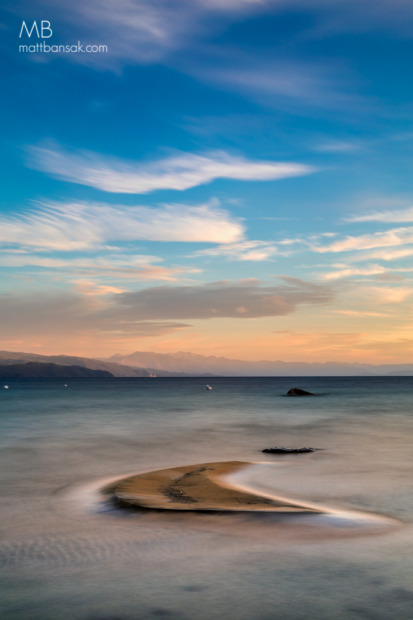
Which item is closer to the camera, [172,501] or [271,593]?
[271,593]

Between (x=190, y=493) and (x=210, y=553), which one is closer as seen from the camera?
(x=210, y=553)

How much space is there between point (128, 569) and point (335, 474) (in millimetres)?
12290

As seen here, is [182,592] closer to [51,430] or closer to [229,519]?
[229,519]

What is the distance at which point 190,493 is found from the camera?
50.1 ft

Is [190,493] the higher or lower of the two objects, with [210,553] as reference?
lower

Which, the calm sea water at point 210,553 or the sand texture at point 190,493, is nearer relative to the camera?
the calm sea water at point 210,553

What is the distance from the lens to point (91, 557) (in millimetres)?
9750

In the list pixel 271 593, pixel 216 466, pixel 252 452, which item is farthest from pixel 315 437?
pixel 271 593

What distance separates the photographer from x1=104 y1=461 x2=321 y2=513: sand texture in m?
13.4

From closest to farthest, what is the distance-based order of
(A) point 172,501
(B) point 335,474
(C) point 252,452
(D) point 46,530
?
(D) point 46,530 → (A) point 172,501 → (B) point 335,474 → (C) point 252,452

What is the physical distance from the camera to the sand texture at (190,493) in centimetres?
1341

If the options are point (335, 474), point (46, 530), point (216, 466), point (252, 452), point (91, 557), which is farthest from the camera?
point (252, 452)

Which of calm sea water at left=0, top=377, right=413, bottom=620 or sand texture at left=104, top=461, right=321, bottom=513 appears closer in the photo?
calm sea water at left=0, top=377, right=413, bottom=620

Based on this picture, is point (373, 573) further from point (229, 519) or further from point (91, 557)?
point (91, 557)
